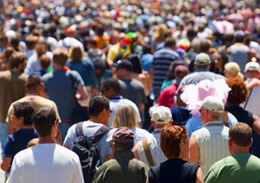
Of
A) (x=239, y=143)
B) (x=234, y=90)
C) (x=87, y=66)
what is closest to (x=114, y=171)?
(x=239, y=143)

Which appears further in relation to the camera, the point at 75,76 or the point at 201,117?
the point at 75,76

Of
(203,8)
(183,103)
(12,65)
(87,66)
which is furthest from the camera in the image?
(203,8)

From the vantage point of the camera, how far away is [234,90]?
9.69 meters

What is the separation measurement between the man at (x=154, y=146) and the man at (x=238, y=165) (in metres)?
1.20

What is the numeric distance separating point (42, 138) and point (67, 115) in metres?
5.39

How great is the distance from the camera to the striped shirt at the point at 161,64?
15.4 metres

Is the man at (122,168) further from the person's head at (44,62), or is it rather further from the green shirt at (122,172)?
the person's head at (44,62)

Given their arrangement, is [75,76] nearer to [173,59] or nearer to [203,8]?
[173,59]

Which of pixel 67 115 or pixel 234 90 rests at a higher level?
pixel 234 90

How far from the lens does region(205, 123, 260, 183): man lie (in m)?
7.24

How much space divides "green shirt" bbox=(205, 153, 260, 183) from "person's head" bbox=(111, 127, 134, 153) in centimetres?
77

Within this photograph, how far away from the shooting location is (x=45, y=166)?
7.12m

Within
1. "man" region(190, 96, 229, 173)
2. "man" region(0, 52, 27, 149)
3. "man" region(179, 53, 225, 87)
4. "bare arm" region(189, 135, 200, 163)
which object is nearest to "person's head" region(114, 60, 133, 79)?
"man" region(179, 53, 225, 87)

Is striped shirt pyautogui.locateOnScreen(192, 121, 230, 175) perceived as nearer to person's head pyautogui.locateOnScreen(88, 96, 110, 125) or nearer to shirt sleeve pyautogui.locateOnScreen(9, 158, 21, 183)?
person's head pyautogui.locateOnScreen(88, 96, 110, 125)
